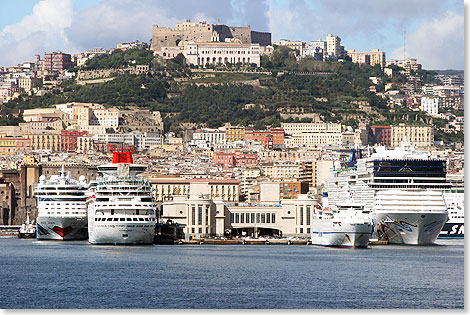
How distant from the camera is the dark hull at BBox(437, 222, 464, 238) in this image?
7294cm

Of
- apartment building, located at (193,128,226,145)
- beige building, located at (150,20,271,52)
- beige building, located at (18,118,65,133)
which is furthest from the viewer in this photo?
beige building, located at (150,20,271,52)

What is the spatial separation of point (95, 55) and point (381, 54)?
1508 inches

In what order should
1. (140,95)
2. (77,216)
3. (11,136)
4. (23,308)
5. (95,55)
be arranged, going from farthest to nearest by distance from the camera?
(95,55)
(140,95)
(11,136)
(77,216)
(23,308)

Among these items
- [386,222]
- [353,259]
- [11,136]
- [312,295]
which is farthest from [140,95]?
[312,295]

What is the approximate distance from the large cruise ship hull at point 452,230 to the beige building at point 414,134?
5225cm

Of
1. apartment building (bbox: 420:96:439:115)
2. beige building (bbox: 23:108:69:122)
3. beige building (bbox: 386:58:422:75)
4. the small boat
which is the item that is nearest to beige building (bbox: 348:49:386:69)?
beige building (bbox: 386:58:422:75)

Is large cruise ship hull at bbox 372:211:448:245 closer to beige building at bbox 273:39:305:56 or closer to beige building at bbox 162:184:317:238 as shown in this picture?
beige building at bbox 162:184:317:238

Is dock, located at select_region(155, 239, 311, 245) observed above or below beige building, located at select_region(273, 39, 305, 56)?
below

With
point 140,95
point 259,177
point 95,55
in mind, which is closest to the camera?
point 259,177

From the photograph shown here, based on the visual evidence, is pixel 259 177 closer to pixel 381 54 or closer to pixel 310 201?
pixel 310 201

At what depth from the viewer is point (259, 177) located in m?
102

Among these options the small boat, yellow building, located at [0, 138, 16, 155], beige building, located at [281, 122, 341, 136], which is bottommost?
the small boat

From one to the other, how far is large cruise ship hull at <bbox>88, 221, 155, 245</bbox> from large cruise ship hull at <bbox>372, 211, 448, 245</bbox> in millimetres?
11600

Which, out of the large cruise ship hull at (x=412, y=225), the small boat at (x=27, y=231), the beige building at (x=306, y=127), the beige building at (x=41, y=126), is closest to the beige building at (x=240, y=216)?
the small boat at (x=27, y=231)
